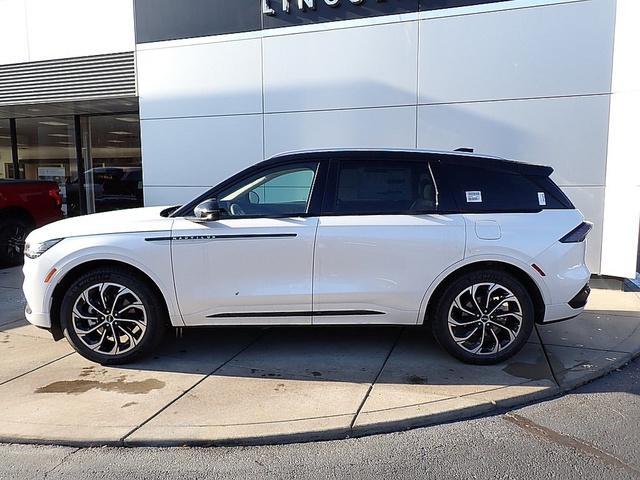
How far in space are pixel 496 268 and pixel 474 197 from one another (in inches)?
24.6

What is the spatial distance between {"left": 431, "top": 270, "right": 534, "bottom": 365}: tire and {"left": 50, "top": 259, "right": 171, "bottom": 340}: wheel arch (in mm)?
2393

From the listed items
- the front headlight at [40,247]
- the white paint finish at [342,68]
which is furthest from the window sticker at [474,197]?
the white paint finish at [342,68]

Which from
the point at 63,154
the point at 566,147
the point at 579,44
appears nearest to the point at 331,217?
the point at 566,147

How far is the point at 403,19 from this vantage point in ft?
25.7

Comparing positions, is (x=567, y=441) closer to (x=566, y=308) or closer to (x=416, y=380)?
(x=416, y=380)

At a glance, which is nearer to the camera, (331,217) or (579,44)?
(331,217)

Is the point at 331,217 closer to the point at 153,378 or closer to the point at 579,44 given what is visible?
the point at 153,378

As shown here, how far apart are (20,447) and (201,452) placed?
117 cm

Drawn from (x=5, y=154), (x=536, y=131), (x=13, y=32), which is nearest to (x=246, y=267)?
(x=536, y=131)

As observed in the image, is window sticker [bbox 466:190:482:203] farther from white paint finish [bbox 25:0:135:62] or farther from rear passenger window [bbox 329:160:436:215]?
white paint finish [bbox 25:0:135:62]

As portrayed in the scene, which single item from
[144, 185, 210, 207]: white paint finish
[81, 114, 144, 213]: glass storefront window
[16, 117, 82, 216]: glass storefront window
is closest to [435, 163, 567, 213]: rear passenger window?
[144, 185, 210, 207]: white paint finish

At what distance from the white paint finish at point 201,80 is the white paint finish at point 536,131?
2950 mm

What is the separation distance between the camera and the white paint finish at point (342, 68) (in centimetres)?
794

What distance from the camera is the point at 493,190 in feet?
14.5
